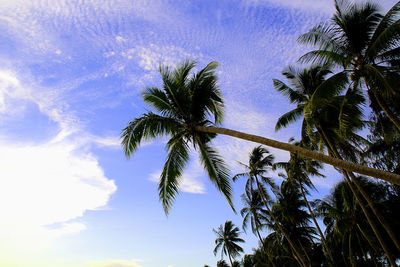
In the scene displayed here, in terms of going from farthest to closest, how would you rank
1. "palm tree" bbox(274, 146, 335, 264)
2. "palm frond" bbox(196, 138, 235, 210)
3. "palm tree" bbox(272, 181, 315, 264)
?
"palm tree" bbox(272, 181, 315, 264)
"palm tree" bbox(274, 146, 335, 264)
"palm frond" bbox(196, 138, 235, 210)

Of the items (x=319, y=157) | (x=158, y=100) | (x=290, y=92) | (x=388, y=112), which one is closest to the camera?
(x=319, y=157)

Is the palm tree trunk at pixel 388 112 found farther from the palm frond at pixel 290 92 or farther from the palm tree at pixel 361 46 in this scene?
the palm frond at pixel 290 92

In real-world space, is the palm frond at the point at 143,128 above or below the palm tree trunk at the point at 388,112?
above

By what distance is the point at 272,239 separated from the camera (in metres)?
26.9

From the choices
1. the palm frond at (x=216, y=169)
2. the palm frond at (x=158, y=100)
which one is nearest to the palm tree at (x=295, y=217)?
the palm frond at (x=216, y=169)

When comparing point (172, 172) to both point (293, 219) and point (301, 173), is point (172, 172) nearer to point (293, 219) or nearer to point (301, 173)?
point (301, 173)

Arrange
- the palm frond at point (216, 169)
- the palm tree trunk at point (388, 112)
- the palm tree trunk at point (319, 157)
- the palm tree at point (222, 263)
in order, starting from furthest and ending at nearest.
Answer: the palm tree at point (222, 263) < the palm frond at point (216, 169) < the palm tree trunk at point (388, 112) < the palm tree trunk at point (319, 157)

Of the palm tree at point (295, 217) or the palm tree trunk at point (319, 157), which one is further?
the palm tree at point (295, 217)

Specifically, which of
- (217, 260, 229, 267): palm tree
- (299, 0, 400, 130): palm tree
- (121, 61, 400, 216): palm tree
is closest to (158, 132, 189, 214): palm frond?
(121, 61, 400, 216): palm tree

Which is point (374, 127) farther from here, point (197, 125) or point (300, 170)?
point (300, 170)

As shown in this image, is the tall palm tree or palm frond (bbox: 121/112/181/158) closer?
palm frond (bbox: 121/112/181/158)

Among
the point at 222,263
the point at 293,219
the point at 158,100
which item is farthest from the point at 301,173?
the point at 222,263

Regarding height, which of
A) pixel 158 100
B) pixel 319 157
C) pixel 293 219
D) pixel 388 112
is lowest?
pixel 319 157

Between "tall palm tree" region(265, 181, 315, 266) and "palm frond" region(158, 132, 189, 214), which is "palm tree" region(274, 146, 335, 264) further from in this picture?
"palm frond" region(158, 132, 189, 214)
